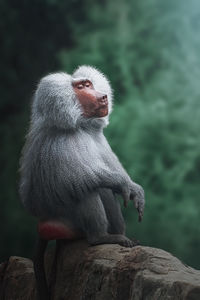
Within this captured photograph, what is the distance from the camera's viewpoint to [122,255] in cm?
339

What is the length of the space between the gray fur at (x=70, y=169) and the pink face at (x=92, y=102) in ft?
0.11

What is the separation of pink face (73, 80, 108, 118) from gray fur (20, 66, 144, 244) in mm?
35

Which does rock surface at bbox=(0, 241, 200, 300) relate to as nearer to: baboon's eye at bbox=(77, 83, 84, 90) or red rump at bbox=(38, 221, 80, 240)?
red rump at bbox=(38, 221, 80, 240)

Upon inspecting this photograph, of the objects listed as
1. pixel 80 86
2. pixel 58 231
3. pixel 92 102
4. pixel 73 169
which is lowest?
pixel 58 231

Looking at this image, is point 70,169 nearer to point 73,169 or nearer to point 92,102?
point 73,169

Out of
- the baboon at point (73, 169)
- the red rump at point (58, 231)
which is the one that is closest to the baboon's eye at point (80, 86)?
the baboon at point (73, 169)

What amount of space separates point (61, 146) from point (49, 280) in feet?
2.93

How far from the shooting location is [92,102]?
12.2ft

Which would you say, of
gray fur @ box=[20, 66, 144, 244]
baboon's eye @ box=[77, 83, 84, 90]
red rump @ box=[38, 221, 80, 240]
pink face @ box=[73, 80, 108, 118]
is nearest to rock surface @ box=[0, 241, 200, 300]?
red rump @ box=[38, 221, 80, 240]

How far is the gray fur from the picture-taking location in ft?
11.9

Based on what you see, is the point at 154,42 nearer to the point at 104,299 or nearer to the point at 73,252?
the point at 73,252

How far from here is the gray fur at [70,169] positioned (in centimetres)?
363

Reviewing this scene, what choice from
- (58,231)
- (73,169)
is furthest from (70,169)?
(58,231)

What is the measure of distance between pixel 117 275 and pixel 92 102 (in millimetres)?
1065
